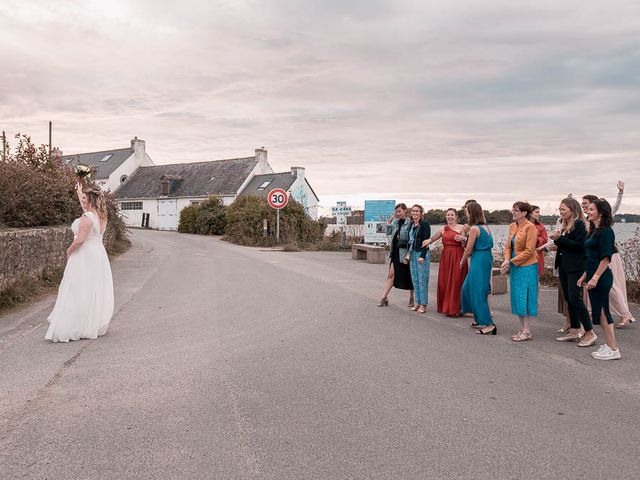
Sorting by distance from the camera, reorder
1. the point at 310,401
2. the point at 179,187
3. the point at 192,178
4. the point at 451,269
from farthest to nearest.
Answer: the point at 192,178, the point at 179,187, the point at 451,269, the point at 310,401

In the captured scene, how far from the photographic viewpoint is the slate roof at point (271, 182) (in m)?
55.7

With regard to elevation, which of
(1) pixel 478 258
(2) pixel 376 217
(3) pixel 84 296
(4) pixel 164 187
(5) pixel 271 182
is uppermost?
(5) pixel 271 182

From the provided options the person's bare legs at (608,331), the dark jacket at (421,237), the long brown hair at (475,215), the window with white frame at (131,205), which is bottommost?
the person's bare legs at (608,331)

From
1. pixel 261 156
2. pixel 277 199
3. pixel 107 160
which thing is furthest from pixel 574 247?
pixel 107 160

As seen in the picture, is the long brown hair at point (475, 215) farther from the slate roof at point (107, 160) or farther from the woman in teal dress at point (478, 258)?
the slate roof at point (107, 160)

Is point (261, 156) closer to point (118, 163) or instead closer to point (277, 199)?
point (118, 163)

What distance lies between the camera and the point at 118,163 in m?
69.9

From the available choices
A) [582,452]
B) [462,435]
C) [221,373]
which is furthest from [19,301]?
[582,452]

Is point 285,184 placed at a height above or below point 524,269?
above

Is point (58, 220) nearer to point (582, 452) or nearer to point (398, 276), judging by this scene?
point (398, 276)

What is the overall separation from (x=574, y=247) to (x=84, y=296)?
6392mm

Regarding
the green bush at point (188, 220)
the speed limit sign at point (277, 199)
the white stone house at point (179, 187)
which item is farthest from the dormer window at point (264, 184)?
the speed limit sign at point (277, 199)

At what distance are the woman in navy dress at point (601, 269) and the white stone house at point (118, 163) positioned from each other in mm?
65492

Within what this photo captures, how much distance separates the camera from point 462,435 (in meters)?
4.53
